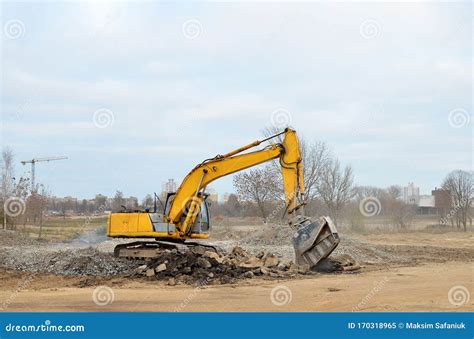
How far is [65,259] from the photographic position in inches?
768

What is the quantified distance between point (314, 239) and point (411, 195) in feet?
172

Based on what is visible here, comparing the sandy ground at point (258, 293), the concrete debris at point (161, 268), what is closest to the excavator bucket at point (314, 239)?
the sandy ground at point (258, 293)

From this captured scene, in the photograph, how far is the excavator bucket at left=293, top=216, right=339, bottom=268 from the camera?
17469 mm

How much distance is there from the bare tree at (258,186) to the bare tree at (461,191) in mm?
21322

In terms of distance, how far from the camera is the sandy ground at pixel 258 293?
12.7m

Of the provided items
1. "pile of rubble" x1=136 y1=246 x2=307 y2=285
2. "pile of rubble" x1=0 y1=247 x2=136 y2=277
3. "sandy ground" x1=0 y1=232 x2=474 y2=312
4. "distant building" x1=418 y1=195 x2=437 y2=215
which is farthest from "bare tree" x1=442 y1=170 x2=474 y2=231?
"pile of rubble" x1=0 y1=247 x2=136 y2=277

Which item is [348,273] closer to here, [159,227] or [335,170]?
[159,227]

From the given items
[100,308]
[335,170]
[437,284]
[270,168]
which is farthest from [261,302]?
[335,170]

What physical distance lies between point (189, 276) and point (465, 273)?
9035mm

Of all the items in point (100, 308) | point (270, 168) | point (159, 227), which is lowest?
point (100, 308)

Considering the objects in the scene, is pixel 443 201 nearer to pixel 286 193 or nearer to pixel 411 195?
pixel 411 195

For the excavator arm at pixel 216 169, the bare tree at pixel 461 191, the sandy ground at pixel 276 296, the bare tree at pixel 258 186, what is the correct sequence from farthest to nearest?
the bare tree at pixel 461 191
the bare tree at pixel 258 186
the excavator arm at pixel 216 169
the sandy ground at pixel 276 296

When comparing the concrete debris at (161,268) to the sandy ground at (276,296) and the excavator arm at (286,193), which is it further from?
the excavator arm at (286,193)

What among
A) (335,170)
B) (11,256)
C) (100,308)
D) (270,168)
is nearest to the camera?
(100,308)
